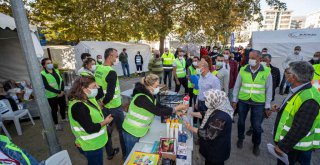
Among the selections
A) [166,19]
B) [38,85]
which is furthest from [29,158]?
[166,19]

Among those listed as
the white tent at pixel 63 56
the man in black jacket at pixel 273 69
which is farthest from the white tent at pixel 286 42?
the white tent at pixel 63 56

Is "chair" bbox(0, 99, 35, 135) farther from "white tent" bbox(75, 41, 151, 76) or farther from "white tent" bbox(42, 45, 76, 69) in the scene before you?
"white tent" bbox(42, 45, 76, 69)

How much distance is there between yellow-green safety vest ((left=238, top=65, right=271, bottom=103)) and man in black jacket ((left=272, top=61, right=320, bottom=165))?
109cm

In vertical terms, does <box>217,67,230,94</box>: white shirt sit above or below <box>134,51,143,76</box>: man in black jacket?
above

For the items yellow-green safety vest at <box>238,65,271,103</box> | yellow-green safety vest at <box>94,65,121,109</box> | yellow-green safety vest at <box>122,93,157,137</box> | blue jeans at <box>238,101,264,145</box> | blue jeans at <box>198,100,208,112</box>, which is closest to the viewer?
yellow-green safety vest at <box>122,93,157,137</box>

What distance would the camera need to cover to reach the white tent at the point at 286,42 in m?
9.40

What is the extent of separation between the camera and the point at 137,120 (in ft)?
8.21

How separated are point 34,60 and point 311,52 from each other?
39.1 ft

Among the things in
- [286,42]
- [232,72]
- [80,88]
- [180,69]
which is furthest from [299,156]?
[286,42]

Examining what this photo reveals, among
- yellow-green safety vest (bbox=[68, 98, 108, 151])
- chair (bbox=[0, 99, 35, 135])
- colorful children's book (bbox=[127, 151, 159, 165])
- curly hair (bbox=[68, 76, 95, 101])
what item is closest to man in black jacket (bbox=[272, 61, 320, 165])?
colorful children's book (bbox=[127, 151, 159, 165])

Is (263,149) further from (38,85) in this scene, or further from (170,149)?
(38,85)

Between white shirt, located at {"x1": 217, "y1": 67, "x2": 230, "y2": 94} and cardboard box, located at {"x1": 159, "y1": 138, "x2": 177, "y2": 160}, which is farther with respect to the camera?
white shirt, located at {"x1": 217, "y1": 67, "x2": 230, "y2": 94}

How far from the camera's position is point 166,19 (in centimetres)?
1156

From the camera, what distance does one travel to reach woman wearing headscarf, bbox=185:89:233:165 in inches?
80.4
